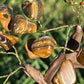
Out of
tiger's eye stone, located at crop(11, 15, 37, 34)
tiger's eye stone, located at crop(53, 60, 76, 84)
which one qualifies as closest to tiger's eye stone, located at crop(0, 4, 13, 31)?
tiger's eye stone, located at crop(11, 15, 37, 34)

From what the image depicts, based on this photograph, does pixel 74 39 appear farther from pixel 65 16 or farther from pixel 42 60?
pixel 65 16

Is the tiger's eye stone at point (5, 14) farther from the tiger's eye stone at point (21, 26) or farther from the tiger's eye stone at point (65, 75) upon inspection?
the tiger's eye stone at point (65, 75)

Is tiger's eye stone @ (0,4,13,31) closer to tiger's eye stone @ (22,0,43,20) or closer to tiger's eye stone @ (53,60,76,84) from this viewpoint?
tiger's eye stone @ (22,0,43,20)

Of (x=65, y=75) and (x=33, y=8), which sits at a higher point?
(x=33, y=8)

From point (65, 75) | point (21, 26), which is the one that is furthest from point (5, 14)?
point (65, 75)

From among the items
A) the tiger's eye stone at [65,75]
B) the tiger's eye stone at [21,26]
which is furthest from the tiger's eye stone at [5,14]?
the tiger's eye stone at [65,75]

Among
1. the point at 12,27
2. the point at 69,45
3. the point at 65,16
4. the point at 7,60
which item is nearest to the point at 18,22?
the point at 12,27

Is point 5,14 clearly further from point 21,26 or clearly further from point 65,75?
point 65,75

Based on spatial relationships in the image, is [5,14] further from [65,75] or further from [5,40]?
[65,75]
